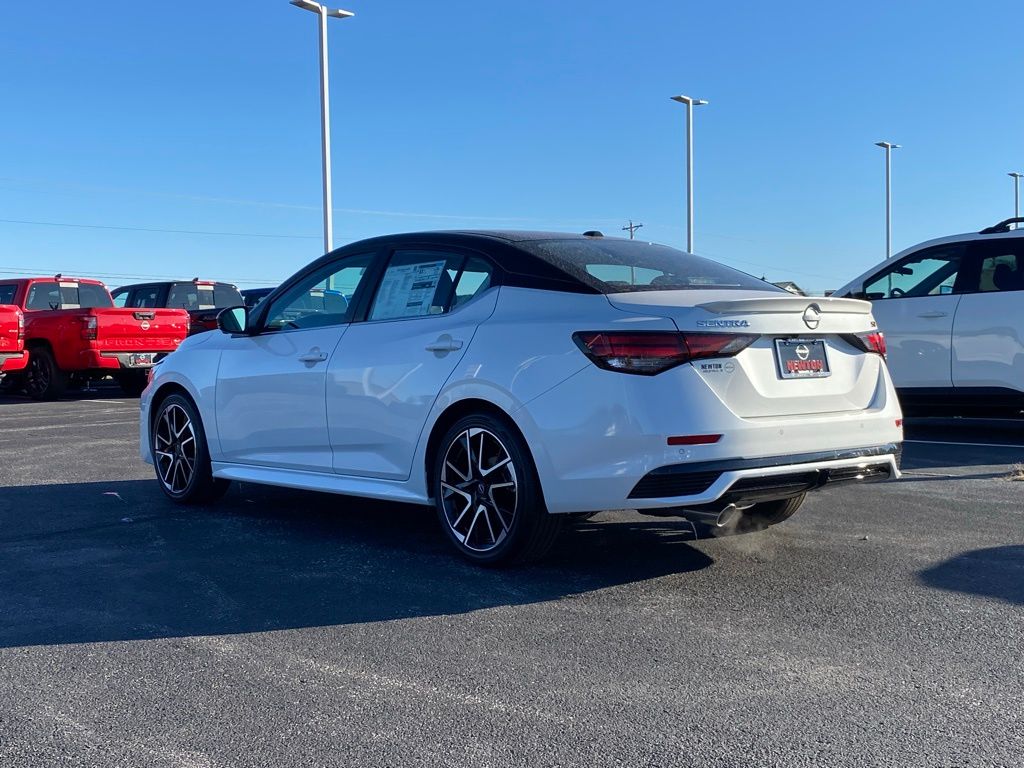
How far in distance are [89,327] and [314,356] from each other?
11.8 meters

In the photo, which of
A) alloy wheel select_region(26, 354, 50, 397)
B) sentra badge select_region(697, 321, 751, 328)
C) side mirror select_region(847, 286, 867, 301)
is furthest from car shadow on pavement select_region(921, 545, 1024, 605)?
alloy wheel select_region(26, 354, 50, 397)

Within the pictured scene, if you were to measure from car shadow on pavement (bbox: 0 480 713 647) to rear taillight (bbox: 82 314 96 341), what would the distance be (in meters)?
10.1

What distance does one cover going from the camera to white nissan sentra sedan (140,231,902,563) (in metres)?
4.50

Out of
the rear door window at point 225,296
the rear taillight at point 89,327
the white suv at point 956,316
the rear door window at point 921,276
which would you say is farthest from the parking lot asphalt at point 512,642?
the rear door window at point 225,296

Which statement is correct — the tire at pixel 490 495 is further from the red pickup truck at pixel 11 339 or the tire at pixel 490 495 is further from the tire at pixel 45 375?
the tire at pixel 45 375

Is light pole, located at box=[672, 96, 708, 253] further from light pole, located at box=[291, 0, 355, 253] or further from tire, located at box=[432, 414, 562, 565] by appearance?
tire, located at box=[432, 414, 562, 565]

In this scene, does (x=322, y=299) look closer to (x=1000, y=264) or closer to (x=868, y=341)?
(x=868, y=341)

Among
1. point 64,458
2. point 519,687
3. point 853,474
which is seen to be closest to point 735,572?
point 853,474

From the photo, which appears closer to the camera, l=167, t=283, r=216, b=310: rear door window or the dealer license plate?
the dealer license plate

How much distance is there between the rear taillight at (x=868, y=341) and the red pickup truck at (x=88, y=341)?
13467 mm

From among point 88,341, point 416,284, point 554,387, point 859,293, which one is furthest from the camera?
point 88,341

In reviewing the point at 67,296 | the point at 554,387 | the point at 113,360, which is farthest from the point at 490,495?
the point at 67,296

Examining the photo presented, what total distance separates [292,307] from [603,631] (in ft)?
10.3

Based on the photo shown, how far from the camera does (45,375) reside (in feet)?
56.1
